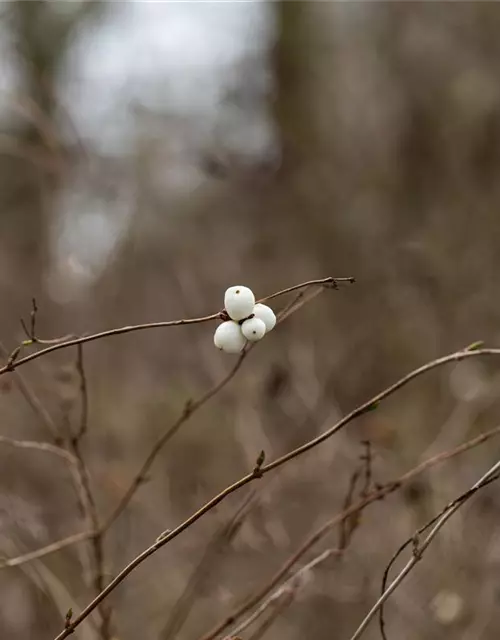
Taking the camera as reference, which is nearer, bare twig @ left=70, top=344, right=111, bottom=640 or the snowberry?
the snowberry

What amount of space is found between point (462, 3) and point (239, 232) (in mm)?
1367

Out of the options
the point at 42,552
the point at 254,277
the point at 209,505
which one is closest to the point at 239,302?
the point at 209,505

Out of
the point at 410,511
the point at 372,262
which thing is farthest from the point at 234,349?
the point at 372,262

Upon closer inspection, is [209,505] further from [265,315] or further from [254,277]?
[254,277]

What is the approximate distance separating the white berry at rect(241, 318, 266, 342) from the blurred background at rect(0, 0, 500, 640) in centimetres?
46

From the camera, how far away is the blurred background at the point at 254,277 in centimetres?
130

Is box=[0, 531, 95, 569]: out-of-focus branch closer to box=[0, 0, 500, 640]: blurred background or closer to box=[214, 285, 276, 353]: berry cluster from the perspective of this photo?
box=[0, 0, 500, 640]: blurred background

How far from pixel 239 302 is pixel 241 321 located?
2 cm

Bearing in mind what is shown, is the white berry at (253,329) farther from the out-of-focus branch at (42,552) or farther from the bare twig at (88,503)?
the out-of-focus branch at (42,552)

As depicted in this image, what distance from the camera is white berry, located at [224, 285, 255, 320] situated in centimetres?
49

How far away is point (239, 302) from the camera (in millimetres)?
489

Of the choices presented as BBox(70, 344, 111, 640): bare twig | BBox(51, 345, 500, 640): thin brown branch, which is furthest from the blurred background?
BBox(51, 345, 500, 640): thin brown branch

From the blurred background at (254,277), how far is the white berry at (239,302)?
1.50 feet

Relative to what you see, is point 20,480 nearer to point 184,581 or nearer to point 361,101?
point 184,581
